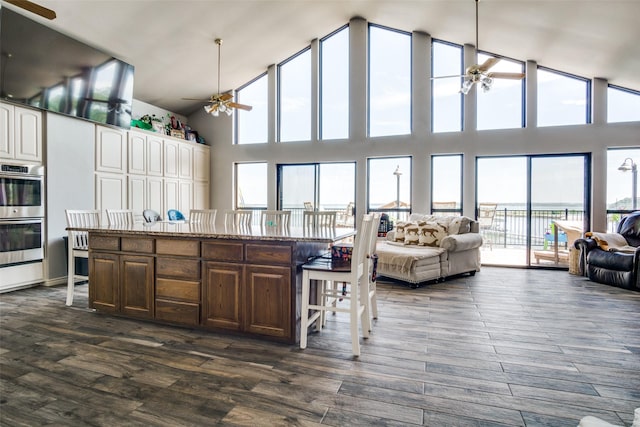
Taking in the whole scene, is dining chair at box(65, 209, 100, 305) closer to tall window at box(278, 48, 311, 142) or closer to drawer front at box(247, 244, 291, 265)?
drawer front at box(247, 244, 291, 265)

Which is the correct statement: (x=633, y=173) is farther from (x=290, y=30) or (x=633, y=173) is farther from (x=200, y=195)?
(x=200, y=195)

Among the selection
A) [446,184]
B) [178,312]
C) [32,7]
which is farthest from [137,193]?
[446,184]

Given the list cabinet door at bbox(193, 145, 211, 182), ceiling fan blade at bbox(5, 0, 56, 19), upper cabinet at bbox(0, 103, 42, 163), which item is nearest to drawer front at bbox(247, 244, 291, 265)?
ceiling fan blade at bbox(5, 0, 56, 19)

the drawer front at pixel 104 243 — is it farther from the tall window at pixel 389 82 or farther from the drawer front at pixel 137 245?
the tall window at pixel 389 82

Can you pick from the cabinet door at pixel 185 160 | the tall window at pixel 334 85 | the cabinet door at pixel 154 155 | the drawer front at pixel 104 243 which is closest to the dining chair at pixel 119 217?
the drawer front at pixel 104 243

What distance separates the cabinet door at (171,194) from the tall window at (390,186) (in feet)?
12.4

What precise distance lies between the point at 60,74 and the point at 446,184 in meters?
6.24

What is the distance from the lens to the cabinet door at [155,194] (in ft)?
20.1

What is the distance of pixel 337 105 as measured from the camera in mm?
6961

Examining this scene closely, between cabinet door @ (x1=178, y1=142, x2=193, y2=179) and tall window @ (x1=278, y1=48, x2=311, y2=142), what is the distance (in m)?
1.92

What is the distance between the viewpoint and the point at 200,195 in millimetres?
7492

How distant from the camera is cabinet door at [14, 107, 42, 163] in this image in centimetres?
418

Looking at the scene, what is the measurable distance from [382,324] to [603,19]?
4.50 metres

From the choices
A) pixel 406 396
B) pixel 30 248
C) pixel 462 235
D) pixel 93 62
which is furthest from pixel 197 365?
pixel 93 62
